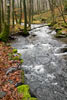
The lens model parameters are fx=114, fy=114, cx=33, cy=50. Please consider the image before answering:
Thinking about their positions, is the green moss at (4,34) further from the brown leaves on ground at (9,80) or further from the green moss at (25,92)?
the green moss at (25,92)

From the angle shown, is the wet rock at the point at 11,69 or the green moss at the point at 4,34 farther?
the green moss at the point at 4,34

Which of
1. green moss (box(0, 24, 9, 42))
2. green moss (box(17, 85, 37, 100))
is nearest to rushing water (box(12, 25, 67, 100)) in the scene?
green moss (box(17, 85, 37, 100))

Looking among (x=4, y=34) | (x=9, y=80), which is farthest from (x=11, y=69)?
(x=4, y=34)

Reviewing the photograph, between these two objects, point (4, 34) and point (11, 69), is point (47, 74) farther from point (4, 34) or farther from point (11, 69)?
point (4, 34)

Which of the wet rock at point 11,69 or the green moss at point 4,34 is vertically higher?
the green moss at point 4,34

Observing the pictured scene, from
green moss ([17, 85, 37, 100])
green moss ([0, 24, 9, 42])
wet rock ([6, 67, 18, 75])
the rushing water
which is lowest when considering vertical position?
the rushing water

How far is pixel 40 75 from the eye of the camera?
648 centimetres

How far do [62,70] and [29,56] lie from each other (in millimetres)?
3202

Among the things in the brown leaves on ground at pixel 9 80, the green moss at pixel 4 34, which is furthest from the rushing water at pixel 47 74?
the green moss at pixel 4 34

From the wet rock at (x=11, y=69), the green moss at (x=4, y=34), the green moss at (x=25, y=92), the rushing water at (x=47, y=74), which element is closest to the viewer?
the green moss at (x=25, y=92)

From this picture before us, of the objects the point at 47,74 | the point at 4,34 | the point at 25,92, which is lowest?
the point at 47,74

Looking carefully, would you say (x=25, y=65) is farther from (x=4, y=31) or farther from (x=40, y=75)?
(x=4, y=31)

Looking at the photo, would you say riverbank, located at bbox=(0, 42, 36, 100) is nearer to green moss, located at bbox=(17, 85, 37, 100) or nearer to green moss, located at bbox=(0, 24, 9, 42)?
green moss, located at bbox=(17, 85, 37, 100)

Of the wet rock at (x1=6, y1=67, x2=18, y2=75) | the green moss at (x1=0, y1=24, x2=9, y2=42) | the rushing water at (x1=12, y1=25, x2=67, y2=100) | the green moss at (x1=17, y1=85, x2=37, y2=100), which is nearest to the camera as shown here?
the green moss at (x1=17, y1=85, x2=37, y2=100)
